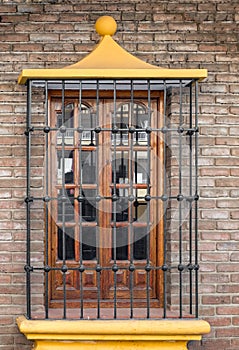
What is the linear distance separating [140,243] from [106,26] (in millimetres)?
1469

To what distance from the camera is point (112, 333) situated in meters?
4.34

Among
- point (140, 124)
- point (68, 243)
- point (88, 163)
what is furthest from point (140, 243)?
point (140, 124)

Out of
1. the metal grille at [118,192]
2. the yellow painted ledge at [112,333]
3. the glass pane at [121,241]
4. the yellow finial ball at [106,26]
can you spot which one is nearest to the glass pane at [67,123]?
the metal grille at [118,192]

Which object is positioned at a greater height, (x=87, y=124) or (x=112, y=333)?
(x=87, y=124)

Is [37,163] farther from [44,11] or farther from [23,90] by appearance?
[44,11]

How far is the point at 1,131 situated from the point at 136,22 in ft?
3.84

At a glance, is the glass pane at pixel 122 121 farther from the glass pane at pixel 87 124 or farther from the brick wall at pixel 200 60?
the brick wall at pixel 200 60

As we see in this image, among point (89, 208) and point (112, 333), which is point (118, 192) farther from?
point (112, 333)

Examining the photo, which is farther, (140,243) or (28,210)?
(140,243)

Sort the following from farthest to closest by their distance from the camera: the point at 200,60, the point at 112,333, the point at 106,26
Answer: the point at 200,60 → the point at 106,26 → the point at 112,333

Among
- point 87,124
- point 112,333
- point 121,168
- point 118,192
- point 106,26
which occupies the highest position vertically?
point 106,26

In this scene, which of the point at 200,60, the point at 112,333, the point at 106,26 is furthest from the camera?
the point at 200,60

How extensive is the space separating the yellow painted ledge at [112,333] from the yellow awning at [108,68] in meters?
1.53

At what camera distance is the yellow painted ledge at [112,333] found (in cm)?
430
